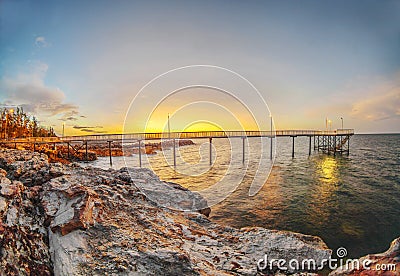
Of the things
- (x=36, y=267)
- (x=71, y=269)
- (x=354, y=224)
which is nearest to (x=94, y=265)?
(x=71, y=269)

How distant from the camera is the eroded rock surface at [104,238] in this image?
13.5ft

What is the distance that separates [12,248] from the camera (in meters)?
3.91

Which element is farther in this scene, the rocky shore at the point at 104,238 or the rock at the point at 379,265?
the rocky shore at the point at 104,238

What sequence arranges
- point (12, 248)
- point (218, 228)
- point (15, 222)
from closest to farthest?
point (12, 248) → point (15, 222) → point (218, 228)

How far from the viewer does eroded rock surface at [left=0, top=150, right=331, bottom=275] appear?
4.12 m

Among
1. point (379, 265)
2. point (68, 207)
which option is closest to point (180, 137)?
point (68, 207)

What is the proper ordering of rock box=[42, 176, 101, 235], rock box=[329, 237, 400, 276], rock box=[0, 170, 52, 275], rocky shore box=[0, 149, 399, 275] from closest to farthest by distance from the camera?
rock box=[329, 237, 400, 276]
rock box=[0, 170, 52, 275]
rocky shore box=[0, 149, 399, 275]
rock box=[42, 176, 101, 235]

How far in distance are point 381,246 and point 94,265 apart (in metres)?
11.8

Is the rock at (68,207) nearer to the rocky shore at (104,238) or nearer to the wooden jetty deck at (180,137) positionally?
the rocky shore at (104,238)

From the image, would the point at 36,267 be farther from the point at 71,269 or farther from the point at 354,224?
the point at 354,224

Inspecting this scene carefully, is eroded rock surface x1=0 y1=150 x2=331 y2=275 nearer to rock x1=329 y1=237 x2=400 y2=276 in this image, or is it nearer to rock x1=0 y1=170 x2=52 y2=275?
rock x1=0 y1=170 x2=52 y2=275

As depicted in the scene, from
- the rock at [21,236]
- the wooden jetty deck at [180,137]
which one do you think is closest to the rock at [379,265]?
the rock at [21,236]

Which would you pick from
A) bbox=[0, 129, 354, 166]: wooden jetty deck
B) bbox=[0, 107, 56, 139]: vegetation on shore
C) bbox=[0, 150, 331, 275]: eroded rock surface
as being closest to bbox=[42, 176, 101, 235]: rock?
bbox=[0, 150, 331, 275]: eroded rock surface

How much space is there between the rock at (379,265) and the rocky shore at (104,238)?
7.07 feet
